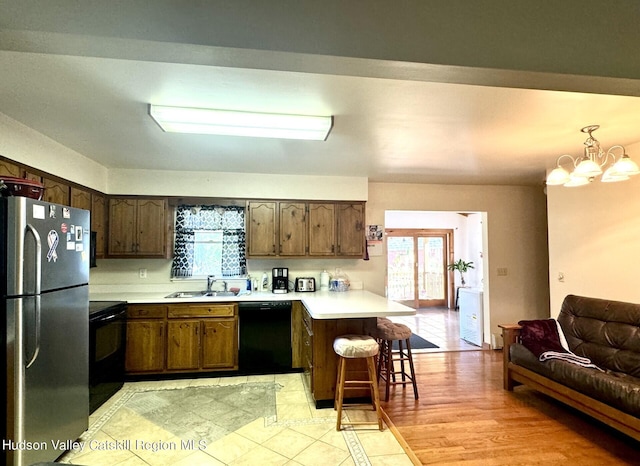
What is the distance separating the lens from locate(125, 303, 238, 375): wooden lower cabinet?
364 cm

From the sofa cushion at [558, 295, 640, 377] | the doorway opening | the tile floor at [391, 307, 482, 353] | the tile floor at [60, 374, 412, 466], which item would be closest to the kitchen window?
the tile floor at [60, 374, 412, 466]

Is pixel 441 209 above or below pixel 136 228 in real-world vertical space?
above

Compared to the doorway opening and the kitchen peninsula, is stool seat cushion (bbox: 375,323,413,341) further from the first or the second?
the doorway opening

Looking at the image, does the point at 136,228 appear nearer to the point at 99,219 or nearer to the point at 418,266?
the point at 99,219

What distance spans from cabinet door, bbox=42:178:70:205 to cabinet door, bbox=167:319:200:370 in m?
1.66

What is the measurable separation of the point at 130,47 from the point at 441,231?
8934 mm

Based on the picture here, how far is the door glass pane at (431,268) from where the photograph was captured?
8.94 m

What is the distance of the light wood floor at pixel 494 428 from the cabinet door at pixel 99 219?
3.63 meters

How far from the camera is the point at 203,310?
12.3 ft

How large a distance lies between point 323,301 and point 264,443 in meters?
1.39

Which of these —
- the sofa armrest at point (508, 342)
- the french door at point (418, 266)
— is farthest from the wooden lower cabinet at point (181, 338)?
the french door at point (418, 266)

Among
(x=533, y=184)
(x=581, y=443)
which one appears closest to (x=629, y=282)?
(x=581, y=443)

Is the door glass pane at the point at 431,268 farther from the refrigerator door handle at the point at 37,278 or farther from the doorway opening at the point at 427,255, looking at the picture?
the refrigerator door handle at the point at 37,278


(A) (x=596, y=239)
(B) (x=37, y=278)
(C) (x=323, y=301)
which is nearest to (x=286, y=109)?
(B) (x=37, y=278)
